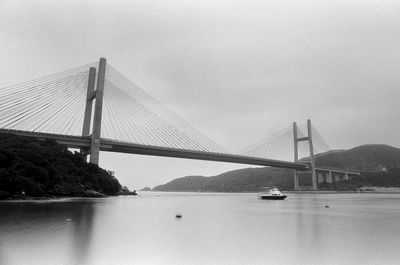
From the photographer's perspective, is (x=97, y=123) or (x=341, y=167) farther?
(x=341, y=167)

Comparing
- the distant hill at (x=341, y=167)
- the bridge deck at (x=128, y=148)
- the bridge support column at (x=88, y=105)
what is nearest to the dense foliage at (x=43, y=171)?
the bridge deck at (x=128, y=148)

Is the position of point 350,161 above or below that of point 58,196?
above

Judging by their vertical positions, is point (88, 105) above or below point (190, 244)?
above

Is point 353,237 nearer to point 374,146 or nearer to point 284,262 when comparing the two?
point 284,262

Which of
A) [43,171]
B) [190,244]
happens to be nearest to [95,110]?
[43,171]

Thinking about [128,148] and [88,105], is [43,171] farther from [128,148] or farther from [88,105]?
[88,105]

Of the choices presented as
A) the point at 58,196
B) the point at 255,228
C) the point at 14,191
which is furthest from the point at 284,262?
Result: the point at 58,196
